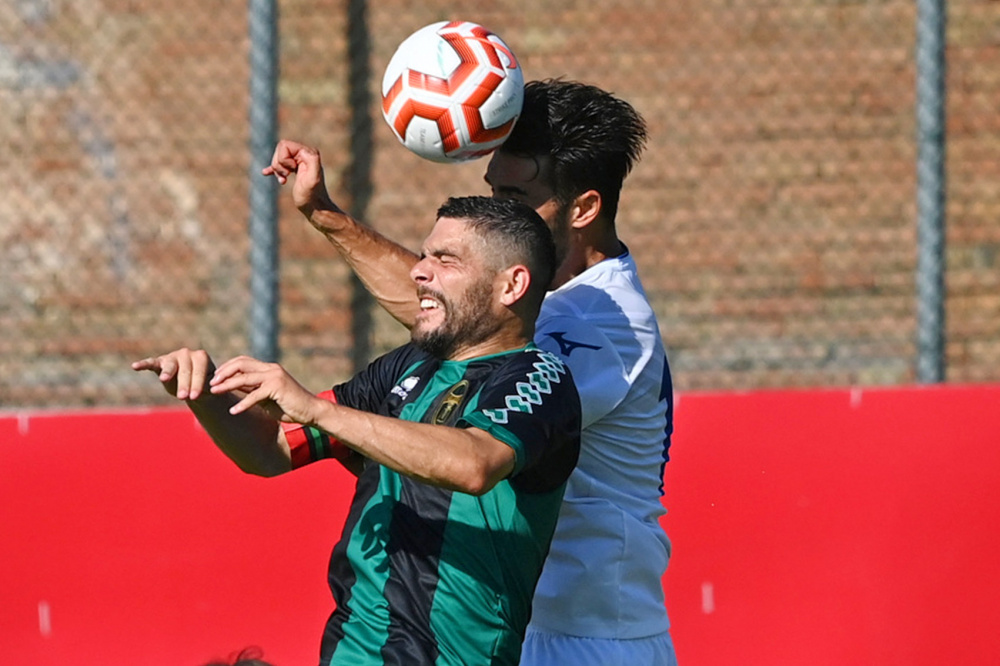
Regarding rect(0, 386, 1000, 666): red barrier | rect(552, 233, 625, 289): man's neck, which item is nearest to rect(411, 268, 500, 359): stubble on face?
rect(552, 233, 625, 289): man's neck

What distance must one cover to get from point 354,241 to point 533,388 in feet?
4.63

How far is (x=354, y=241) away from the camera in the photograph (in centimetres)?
428

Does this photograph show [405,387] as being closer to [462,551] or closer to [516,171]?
[462,551]

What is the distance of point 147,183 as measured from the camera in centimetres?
728

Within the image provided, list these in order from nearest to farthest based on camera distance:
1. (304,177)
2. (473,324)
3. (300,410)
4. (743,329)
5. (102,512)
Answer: (300,410)
(473,324)
(304,177)
(102,512)
(743,329)

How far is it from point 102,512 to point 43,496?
22 centimetres

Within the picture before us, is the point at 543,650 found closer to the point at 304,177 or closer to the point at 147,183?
the point at 304,177

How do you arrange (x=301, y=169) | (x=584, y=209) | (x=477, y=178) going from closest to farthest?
(x=584, y=209) < (x=301, y=169) < (x=477, y=178)

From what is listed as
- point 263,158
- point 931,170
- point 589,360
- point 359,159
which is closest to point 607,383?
point 589,360

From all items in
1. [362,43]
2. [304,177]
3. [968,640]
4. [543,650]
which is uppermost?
[362,43]

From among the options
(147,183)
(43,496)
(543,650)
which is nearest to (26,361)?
(147,183)

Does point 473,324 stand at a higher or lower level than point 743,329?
higher

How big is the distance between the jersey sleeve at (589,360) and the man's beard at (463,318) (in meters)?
0.22

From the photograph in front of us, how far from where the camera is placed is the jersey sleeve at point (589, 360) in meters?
3.35
